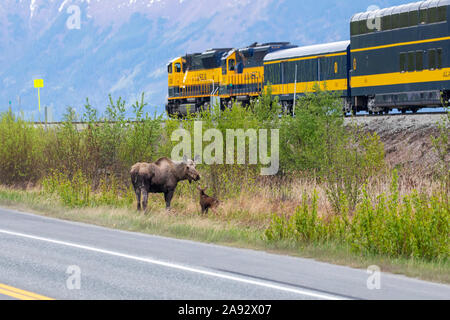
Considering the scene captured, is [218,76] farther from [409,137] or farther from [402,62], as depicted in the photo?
[409,137]

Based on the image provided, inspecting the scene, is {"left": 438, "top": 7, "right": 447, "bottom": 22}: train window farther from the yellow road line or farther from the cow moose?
the yellow road line

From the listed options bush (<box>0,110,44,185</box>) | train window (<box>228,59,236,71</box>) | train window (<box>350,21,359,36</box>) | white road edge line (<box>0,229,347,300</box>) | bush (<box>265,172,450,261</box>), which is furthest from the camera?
train window (<box>228,59,236,71</box>)

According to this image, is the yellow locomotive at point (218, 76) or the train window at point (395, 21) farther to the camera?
the yellow locomotive at point (218, 76)

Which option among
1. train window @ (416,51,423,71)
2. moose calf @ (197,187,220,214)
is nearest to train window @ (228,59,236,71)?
train window @ (416,51,423,71)

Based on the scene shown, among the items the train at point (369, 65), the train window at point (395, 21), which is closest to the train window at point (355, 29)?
the train at point (369, 65)

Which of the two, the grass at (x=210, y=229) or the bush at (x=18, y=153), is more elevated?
the bush at (x=18, y=153)

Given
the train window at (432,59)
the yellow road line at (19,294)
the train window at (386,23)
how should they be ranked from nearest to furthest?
the yellow road line at (19,294)
the train window at (432,59)
the train window at (386,23)

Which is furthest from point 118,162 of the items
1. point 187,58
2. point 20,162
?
point 187,58

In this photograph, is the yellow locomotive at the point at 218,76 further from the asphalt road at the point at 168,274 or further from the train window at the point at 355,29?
the asphalt road at the point at 168,274

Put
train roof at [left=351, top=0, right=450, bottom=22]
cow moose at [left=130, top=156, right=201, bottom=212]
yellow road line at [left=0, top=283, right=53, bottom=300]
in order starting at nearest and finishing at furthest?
yellow road line at [left=0, top=283, right=53, bottom=300] → cow moose at [left=130, top=156, right=201, bottom=212] → train roof at [left=351, top=0, right=450, bottom=22]

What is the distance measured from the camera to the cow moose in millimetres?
16250

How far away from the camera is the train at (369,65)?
27.7 m

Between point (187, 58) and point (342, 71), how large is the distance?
14.9m

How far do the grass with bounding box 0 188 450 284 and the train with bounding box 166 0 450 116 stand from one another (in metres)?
5.59
